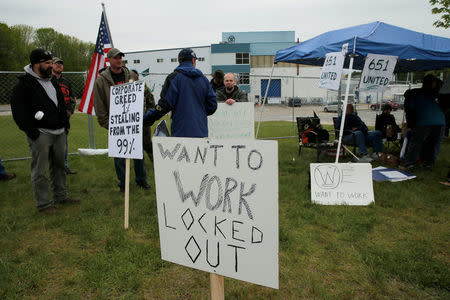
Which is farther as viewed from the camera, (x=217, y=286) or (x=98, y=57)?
(x=98, y=57)

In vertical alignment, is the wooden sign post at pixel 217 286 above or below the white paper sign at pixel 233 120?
below

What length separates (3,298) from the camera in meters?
2.29

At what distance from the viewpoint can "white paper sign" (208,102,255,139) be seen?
5.04 meters

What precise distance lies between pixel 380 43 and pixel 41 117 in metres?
5.38

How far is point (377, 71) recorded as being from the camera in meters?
5.41

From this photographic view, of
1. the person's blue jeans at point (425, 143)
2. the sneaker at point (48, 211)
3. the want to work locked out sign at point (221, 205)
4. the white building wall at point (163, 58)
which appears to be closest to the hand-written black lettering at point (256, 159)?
the want to work locked out sign at point (221, 205)

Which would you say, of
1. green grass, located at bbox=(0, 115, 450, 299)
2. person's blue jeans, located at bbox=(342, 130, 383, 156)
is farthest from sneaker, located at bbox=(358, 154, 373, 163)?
green grass, located at bbox=(0, 115, 450, 299)

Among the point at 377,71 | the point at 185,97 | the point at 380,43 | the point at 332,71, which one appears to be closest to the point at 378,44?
the point at 380,43

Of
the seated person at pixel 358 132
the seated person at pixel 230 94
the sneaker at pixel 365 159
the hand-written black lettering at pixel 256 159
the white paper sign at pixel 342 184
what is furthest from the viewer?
the seated person at pixel 358 132

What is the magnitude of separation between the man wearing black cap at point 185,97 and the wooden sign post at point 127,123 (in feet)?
0.98

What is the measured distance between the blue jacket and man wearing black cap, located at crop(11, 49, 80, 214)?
127 cm

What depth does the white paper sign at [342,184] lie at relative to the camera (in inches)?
165

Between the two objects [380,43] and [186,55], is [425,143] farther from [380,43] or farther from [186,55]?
[186,55]

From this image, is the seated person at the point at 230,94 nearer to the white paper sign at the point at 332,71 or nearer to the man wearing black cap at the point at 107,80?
the white paper sign at the point at 332,71
